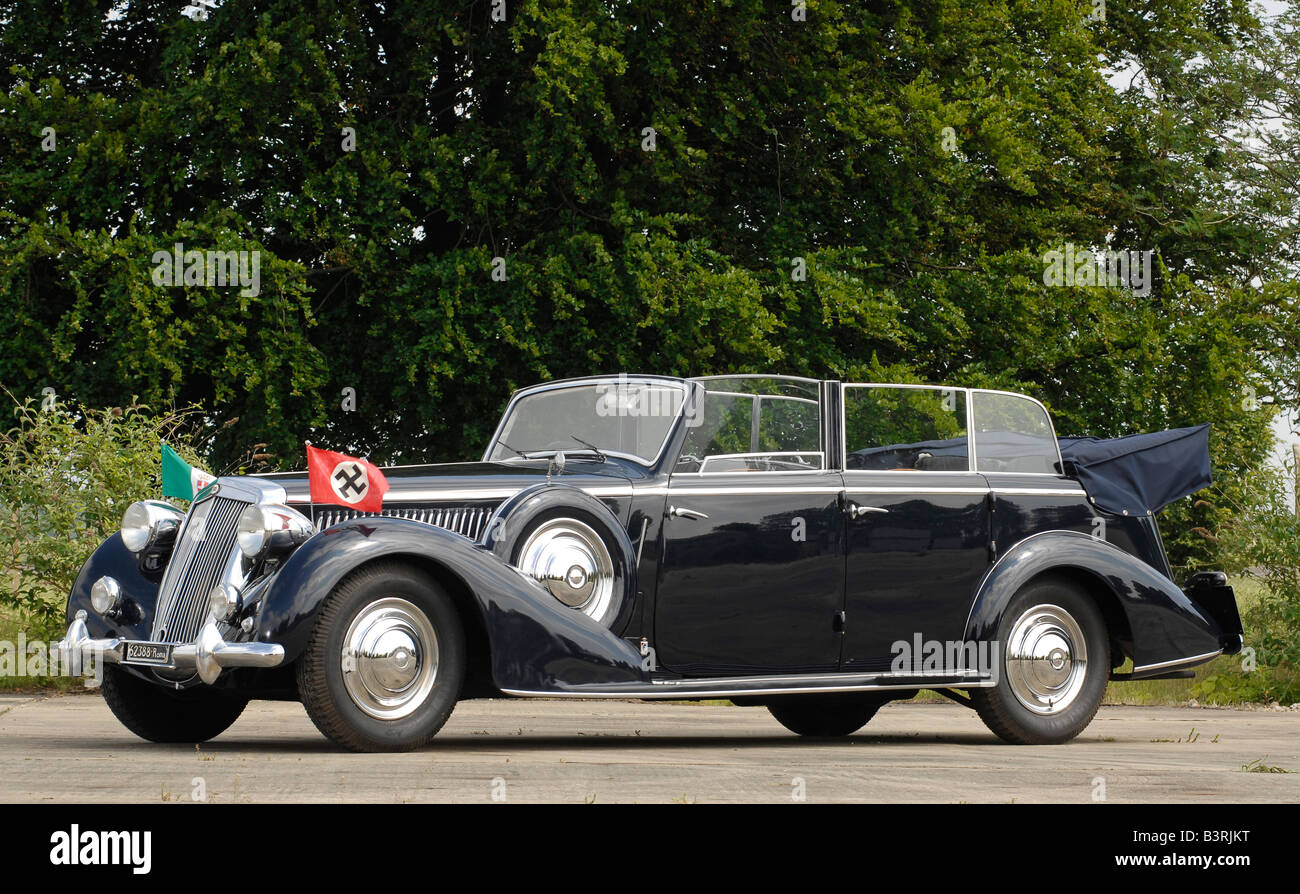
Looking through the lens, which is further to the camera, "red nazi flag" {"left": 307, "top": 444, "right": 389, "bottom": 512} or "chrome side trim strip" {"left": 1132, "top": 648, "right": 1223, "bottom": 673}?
"chrome side trim strip" {"left": 1132, "top": 648, "right": 1223, "bottom": 673}

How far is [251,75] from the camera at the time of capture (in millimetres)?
18750

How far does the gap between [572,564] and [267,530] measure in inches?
60.4

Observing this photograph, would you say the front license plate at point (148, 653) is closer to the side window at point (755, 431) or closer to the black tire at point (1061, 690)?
the side window at point (755, 431)

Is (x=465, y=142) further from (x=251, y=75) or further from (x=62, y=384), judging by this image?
(x=62, y=384)

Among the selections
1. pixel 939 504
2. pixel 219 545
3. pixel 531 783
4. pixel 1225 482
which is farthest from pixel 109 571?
pixel 1225 482

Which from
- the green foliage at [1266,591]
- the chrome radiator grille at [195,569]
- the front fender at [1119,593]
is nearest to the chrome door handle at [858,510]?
the front fender at [1119,593]

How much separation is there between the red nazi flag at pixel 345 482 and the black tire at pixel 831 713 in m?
3.72

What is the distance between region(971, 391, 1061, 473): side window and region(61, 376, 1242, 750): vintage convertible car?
0.7 inches

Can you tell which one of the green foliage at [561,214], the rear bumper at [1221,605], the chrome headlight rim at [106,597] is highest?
A: the green foliage at [561,214]

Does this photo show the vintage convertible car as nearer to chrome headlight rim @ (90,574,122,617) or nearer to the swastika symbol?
chrome headlight rim @ (90,574,122,617)

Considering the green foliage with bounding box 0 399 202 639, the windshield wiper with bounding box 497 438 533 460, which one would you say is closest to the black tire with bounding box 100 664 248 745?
the windshield wiper with bounding box 497 438 533 460

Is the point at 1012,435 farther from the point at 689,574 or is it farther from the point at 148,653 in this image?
the point at 148,653

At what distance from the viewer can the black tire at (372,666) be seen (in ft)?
23.4

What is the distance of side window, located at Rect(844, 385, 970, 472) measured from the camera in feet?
31.2
